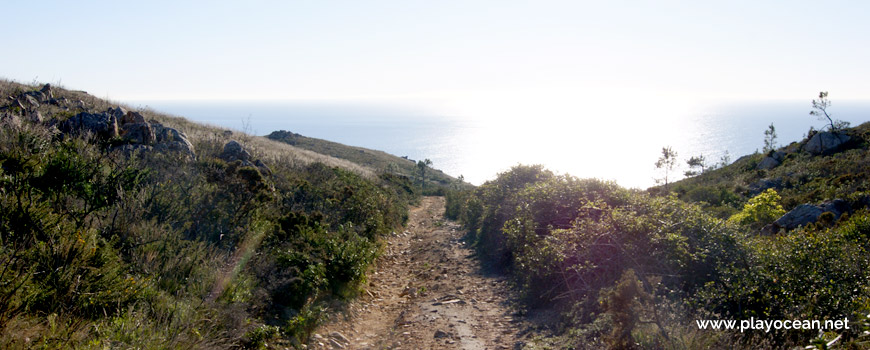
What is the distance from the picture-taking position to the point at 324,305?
696 cm

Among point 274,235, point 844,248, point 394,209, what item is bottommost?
point 394,209

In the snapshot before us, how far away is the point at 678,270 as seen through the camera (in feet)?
19.0

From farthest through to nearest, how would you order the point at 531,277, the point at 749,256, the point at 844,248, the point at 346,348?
the point at 531,277 → the point at 346,348 → the point at 749,256 → the point at 844,248

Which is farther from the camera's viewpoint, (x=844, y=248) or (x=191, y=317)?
(x=844, y=248)

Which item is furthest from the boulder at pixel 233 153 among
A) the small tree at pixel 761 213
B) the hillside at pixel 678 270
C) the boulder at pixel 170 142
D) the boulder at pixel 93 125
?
the small tree at pixel 761 213

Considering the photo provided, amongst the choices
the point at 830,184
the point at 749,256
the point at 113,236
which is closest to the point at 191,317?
the point at 113,236

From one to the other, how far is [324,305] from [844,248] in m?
7.18

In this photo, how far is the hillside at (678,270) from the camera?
429 centimetres

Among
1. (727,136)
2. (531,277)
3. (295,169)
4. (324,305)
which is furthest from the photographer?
(727,136)

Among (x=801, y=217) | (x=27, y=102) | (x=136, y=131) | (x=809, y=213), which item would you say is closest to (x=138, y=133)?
(x=136, y=131)

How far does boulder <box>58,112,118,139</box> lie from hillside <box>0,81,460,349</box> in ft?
0.16

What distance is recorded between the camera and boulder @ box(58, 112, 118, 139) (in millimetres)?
10305

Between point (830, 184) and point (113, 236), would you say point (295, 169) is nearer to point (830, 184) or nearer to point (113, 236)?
point (113, 236)

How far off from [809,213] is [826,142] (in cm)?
1724
